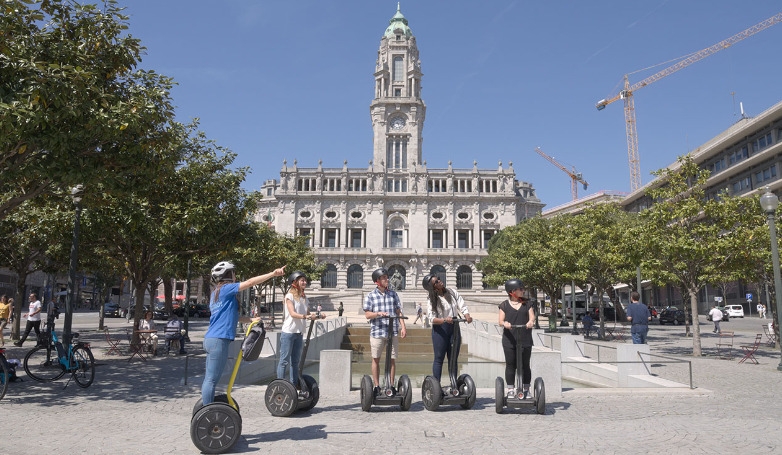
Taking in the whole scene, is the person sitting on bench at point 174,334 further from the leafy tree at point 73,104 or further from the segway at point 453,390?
the segway at point 453,390

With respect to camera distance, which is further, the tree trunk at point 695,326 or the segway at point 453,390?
the tree trunk at point 695,326

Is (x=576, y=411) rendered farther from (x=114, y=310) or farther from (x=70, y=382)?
(x=114, y=310)

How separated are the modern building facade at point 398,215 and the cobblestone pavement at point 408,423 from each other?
203 ft

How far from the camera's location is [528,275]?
33.6 meters

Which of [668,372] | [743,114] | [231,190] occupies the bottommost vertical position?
[668,372]

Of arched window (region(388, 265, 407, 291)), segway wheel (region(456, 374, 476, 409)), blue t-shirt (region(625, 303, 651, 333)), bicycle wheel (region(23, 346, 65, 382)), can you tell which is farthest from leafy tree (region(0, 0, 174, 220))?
arched window (region(388, 265, 407, 291))

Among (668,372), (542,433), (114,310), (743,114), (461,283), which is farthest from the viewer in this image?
(461,283)

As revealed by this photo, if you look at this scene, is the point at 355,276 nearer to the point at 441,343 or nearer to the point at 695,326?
the point at 695,326

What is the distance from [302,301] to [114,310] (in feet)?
161

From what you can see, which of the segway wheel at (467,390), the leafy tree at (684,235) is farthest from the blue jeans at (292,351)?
the leafy tree at (684,235)

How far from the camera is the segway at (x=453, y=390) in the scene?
7.89 metres

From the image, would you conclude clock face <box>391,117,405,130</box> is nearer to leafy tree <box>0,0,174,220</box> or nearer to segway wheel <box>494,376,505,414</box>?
leafy tree <box>0,0,174,220</box>

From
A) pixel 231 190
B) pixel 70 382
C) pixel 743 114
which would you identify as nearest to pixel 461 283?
pixel 743 114

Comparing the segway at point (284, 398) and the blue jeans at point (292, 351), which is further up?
the blue jeans at point (292, 351)
